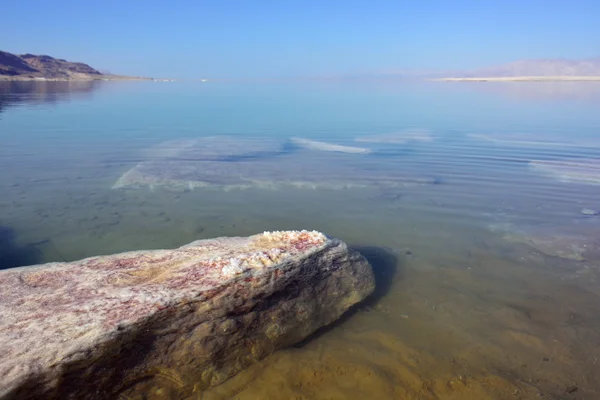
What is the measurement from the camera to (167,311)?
155 inches

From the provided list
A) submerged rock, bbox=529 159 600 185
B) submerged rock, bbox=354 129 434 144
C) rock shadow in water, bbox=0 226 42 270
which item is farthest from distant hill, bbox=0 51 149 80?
submerged rock, bbox=529 159 600 185

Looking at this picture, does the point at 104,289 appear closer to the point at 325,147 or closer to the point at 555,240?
the point at 555,240

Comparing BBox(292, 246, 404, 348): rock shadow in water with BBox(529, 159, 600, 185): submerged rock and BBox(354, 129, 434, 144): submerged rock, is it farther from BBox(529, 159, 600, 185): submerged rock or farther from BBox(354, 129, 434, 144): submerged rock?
BBox(354, 129, 434, 144): submerged rock

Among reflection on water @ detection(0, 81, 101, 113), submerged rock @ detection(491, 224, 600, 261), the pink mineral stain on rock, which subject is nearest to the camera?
the pink mineral stain on rock

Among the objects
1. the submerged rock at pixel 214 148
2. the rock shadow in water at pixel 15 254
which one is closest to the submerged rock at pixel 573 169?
the submerged rock at pixel 214 148

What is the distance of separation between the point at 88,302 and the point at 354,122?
20.5m

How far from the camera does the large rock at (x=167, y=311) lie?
3410mm

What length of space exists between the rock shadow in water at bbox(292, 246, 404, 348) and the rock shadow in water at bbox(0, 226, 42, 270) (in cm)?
458

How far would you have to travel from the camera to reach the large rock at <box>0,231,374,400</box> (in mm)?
3410

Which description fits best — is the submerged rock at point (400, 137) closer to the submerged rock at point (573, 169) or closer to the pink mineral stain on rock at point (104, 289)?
the submerged rock at point (573, 169)

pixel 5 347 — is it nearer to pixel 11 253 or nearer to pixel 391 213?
pixel 11 253

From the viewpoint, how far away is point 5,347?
3.30m

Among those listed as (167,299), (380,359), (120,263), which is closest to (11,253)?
(120,263)

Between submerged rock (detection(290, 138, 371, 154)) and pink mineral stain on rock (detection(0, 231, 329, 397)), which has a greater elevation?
submerged rock (detection(290, 138, 371, 154))
